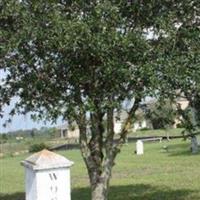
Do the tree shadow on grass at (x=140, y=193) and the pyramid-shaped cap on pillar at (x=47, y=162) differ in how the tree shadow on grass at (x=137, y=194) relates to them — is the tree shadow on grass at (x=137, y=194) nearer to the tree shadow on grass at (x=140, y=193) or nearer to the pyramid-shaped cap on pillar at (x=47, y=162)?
the tree shadow on grass at (x=140, y=193)

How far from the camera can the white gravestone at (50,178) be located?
9336 millimetres

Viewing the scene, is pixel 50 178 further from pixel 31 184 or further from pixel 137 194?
pixel 137 194

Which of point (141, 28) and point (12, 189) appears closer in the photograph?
point (141, 28)

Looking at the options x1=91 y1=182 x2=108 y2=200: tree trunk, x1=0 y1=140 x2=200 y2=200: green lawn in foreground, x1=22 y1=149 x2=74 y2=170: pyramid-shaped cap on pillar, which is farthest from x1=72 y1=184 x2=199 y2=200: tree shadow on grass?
x1=22 y1=149 x2=74 y2=170: pyramid-shaped cap on pillar

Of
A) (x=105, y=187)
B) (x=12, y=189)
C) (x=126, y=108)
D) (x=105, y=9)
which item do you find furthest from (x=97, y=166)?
(x=12, y=189)

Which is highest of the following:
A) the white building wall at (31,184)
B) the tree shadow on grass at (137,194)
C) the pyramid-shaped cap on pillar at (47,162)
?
the pyramid-shaped cap on pillar at (47,162)

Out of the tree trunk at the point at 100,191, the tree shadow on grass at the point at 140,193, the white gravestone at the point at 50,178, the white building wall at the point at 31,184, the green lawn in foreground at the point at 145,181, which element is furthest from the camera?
the green lawn in foreground at the point at 145,181

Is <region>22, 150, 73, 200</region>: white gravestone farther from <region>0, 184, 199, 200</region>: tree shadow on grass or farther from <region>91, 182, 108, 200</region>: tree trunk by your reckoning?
<region>0, 184, 199, 200</region>: tree shadow on grass

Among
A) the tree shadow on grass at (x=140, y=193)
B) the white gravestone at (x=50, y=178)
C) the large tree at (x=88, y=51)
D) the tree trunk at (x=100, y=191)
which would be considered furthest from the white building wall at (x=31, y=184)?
the tree shadow on grass at (x=140, y=193)

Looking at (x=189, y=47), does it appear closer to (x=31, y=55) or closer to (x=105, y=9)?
(x=105, y=9)

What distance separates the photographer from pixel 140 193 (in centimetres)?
1973

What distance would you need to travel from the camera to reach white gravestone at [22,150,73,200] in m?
9.34

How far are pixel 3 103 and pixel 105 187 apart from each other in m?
2.97

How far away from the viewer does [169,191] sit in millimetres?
19594
